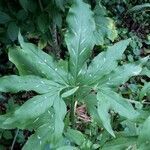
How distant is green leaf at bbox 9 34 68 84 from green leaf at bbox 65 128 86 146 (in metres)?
0.25

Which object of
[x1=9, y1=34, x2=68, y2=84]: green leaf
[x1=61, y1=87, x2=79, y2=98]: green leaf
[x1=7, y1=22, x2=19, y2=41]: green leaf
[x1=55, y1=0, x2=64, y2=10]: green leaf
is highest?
[x1=55, y1=0, x2=64, y2=10]: green leaf

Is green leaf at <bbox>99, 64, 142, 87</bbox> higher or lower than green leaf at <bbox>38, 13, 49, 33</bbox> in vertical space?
lower

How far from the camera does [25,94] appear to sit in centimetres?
324

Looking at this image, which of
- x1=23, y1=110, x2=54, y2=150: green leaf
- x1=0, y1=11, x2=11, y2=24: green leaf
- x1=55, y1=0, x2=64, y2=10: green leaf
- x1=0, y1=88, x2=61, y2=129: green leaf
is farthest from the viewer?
x1=0, y1=11, x2=11, y2=24: green leaf

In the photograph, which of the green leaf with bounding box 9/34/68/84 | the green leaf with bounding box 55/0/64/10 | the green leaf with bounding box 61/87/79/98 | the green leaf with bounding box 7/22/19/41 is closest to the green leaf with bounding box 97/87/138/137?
the green leaf with bounding box 61/87/79/98

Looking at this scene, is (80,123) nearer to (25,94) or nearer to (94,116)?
(25,94)

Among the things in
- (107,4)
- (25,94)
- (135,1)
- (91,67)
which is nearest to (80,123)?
(25,94)

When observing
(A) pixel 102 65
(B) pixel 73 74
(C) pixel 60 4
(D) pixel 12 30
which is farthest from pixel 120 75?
(D) pixel 12 30

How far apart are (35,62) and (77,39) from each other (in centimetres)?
23

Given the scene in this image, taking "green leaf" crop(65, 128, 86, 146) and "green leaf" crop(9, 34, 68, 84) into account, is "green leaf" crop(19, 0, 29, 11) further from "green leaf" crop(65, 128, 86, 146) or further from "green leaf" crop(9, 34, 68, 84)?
"green leaf" crop(65, 128, 86, 146)

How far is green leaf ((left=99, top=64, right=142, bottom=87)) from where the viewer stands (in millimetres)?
1779

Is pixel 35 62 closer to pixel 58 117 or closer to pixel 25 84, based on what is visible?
pixel 25 84

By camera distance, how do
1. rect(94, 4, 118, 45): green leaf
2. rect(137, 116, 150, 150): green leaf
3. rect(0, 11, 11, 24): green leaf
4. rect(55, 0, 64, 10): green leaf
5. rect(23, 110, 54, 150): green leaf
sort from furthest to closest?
rect(94, 4, 118, 45): green leaf < rect(0, 11, 11, 24): green leaf < rect(55, 0, 64, 10): green leaf < rect(23, 110, 54, 150): green leaf < rect(137, 116, 150, 150): green leaf

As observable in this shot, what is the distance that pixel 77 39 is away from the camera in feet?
5.93
